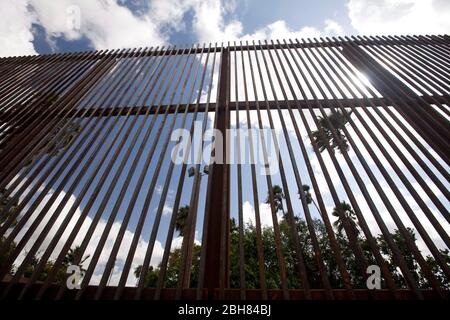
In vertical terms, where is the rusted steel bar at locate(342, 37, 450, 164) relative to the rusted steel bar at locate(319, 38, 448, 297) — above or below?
above

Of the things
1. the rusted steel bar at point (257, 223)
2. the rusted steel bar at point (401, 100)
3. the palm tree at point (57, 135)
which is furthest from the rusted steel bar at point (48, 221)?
the rusted steel bar at point (401, 100)

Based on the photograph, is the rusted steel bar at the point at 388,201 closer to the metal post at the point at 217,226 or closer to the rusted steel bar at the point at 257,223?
the rusted steel bar at the point at 257,223

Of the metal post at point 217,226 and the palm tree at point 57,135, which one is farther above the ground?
the palm tree at point 57,135

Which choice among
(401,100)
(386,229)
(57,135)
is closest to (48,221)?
(57,135)

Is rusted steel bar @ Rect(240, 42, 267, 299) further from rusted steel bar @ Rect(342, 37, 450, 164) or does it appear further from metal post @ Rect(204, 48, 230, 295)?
Answer: rusted steel bar @ Rect(342, 37, 450, 164)

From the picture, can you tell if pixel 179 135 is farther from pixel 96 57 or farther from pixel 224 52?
pixel 96 57

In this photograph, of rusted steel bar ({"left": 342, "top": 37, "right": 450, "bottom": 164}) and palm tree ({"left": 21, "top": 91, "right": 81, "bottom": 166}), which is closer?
rusted steel bar ({"left": 342, "top": 37, "right": 450, "bottom": 164})

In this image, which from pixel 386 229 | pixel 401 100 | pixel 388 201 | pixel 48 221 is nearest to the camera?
pixel 386 229

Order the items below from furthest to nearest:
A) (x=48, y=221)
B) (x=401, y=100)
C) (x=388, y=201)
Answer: (x=401, y=100) → (x=48, y=221) → (x=388, y=201)

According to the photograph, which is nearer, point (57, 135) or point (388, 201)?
point (388, 201)

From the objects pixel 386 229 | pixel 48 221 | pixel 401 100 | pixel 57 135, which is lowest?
pixel 386 229

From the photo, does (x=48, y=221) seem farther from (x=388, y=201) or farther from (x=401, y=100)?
(x=401, y=100)

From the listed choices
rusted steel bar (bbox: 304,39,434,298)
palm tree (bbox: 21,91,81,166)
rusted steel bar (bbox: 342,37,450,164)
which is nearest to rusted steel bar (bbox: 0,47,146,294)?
palm tree (bbox: 21,91,81,166)

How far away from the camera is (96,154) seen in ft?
8.18
